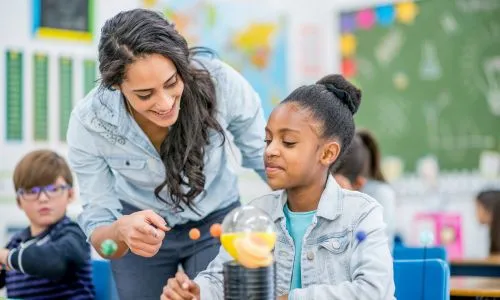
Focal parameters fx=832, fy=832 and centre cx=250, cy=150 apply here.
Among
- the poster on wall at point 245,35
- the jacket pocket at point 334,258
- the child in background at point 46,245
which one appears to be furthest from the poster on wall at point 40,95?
the jacket pocket at point 334,258

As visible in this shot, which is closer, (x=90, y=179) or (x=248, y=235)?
(x=248, y=235)

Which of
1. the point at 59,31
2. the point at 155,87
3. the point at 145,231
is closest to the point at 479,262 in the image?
the point at 59,31

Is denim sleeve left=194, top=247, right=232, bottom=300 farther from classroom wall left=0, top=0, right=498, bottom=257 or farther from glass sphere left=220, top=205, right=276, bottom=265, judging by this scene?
classroom wall left=0, top=0, right=498, bottom=257

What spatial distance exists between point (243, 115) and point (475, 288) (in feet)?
3.14

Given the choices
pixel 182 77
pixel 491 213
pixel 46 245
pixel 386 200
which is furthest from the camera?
pixel 491 213

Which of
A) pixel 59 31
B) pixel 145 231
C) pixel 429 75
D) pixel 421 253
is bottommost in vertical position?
pixel 421 253

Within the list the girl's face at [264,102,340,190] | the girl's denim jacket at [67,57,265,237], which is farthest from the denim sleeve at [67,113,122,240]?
the girl's face at [264,102,340,190]

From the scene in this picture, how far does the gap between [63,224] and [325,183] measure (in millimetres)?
1297

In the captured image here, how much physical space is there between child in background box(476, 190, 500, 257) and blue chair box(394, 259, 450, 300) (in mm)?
2661

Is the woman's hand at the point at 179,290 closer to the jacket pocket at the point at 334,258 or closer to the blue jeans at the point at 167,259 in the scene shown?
the jacket pocket at the point at 334,258

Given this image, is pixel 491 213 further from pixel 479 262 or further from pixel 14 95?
pixel 14 95

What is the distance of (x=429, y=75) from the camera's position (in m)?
5.43

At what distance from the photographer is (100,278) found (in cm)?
279

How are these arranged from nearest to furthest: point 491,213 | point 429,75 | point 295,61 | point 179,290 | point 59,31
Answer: point 179,290
point 59,31
point 491,213
point 429,75
point 295,61
